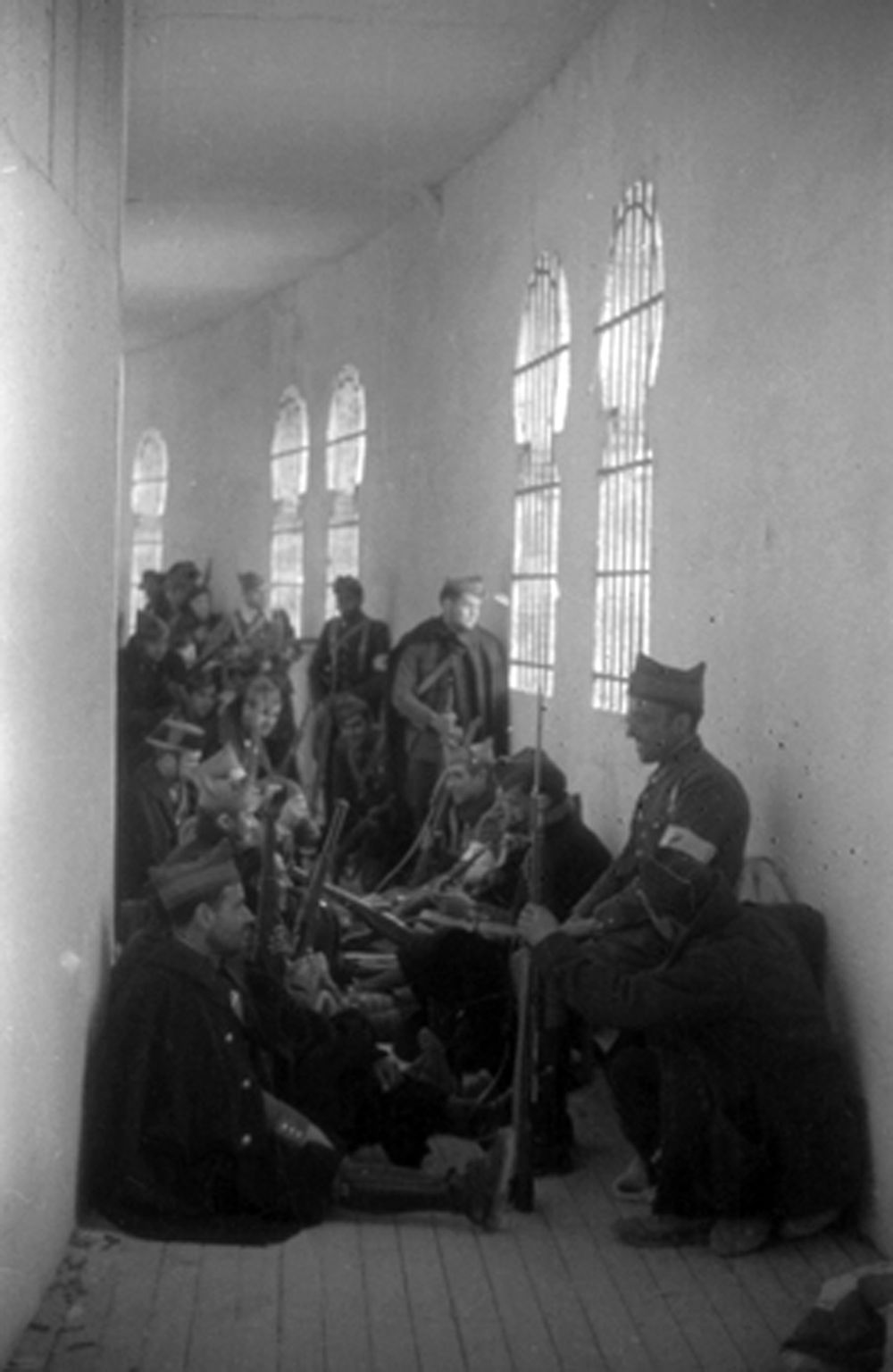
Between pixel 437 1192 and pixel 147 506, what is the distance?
19.9 meters

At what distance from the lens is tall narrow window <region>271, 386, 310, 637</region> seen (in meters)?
18.8

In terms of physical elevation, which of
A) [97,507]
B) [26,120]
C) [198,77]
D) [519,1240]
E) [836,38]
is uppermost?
[198,77]

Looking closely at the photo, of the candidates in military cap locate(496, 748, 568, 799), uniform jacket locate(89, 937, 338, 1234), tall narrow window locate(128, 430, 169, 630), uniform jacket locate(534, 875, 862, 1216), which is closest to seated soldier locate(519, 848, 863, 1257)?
uniform jacket locate(534, 875, 862, 1216)

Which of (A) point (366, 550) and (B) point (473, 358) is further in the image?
(A) point (366, 550)

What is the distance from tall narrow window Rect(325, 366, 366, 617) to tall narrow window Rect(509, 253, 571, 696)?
5162mm

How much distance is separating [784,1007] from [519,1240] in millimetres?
939

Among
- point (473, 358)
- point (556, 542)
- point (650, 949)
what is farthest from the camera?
point (473, 358)

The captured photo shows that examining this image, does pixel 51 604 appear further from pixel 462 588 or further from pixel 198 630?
pixel 198 630

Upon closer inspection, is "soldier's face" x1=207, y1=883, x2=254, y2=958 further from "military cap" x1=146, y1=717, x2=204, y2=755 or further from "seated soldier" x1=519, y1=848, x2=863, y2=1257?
"military cap" x1=146, y1=717, x2=204, y2=755

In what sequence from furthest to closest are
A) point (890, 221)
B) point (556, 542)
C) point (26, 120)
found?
point (556, 542) → point (890, 221) → point (26, 120)

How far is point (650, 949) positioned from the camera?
21.6 ft

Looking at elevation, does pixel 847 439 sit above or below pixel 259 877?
above

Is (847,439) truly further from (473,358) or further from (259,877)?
(473,358)

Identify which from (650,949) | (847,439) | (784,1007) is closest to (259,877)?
(650,949)
